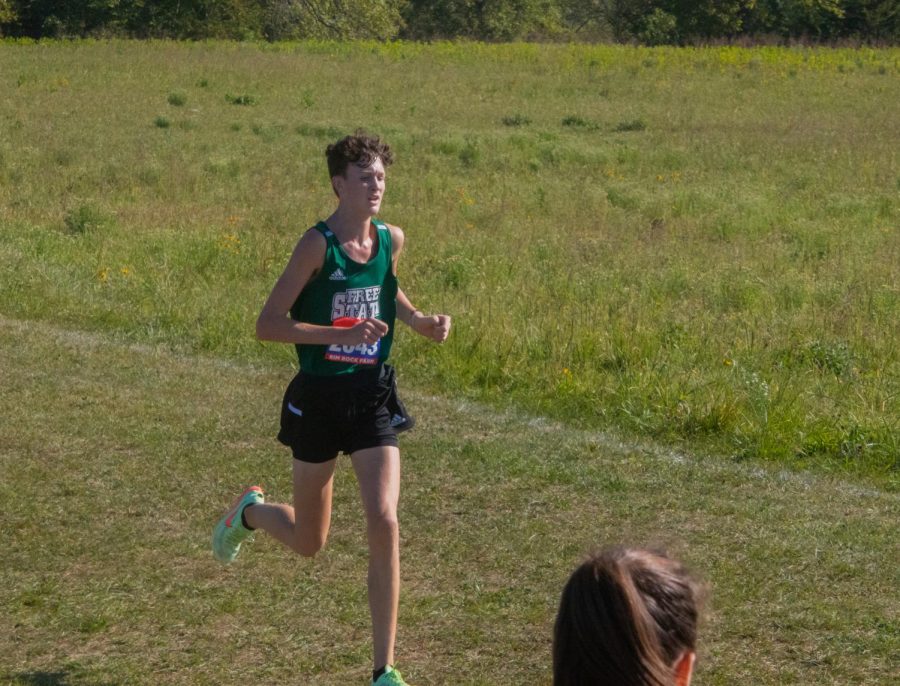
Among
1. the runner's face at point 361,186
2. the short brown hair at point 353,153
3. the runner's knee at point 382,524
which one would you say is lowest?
the runner's knee at point 382,524

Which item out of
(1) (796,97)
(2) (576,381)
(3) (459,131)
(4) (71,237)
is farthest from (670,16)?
(2) (576,381)

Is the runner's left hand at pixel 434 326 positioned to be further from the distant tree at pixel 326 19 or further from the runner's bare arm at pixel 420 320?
the distant tree at pixel 326 19

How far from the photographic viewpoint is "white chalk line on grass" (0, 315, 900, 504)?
6.71 meters

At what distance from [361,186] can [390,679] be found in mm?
1534

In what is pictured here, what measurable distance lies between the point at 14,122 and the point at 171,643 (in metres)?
19.5

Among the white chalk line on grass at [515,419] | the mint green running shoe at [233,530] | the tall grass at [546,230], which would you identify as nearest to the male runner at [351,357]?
the mint green running shoe at [233,530]

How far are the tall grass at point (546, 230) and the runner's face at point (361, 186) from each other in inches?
136

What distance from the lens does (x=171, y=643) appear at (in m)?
4.80

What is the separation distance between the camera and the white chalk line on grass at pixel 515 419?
6.71 meters

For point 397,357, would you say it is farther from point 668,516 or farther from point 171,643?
point 171,643

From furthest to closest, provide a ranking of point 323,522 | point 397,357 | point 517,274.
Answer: point 517,274, point 397,357, point 323,522

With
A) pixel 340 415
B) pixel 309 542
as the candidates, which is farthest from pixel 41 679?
pixel 340 415

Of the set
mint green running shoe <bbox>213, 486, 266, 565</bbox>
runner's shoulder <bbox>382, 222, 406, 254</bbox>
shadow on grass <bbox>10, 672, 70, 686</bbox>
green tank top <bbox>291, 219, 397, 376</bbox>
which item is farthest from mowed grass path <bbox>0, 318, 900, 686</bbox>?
runner's shoulder <bbox>382, 222, 406, 254</bbox>

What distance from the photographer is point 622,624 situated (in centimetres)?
181
